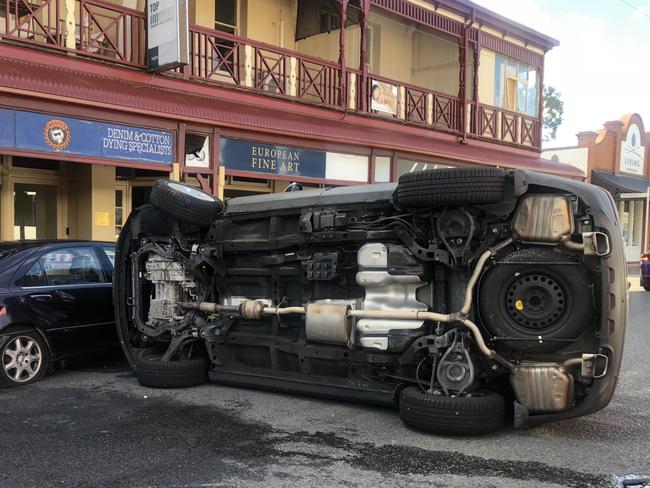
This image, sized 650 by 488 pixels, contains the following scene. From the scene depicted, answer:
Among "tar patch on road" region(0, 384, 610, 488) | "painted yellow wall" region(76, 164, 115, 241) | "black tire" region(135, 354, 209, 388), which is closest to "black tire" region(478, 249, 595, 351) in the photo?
"tar patch on road" region(0, 384, 610, 488)

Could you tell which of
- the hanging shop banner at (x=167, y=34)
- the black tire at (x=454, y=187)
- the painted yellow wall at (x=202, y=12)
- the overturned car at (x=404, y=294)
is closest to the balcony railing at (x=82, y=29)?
the hanging shop banner at (x=167, y=34)

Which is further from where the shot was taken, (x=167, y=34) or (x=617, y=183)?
(x=617, y=183)

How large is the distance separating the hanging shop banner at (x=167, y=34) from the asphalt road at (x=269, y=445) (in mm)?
5677

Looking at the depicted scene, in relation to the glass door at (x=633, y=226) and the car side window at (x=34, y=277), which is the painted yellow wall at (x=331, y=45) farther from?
the glass door at (x=633, y=226)

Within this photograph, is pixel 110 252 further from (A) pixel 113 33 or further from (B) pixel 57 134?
(A) pixel 113 33

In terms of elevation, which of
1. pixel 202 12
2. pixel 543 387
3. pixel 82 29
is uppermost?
pixel 202 12

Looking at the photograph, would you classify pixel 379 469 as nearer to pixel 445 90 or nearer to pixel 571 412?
pixel 571 412

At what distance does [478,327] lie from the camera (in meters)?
4.68

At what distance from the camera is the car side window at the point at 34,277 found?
614cm

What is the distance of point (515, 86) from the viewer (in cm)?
1930

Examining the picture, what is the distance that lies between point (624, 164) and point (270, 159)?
21.9 metres

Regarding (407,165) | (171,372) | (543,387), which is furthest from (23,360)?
(407,165)

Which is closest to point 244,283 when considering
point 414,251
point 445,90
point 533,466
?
point 414,251

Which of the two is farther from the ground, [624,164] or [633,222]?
[624,164]
